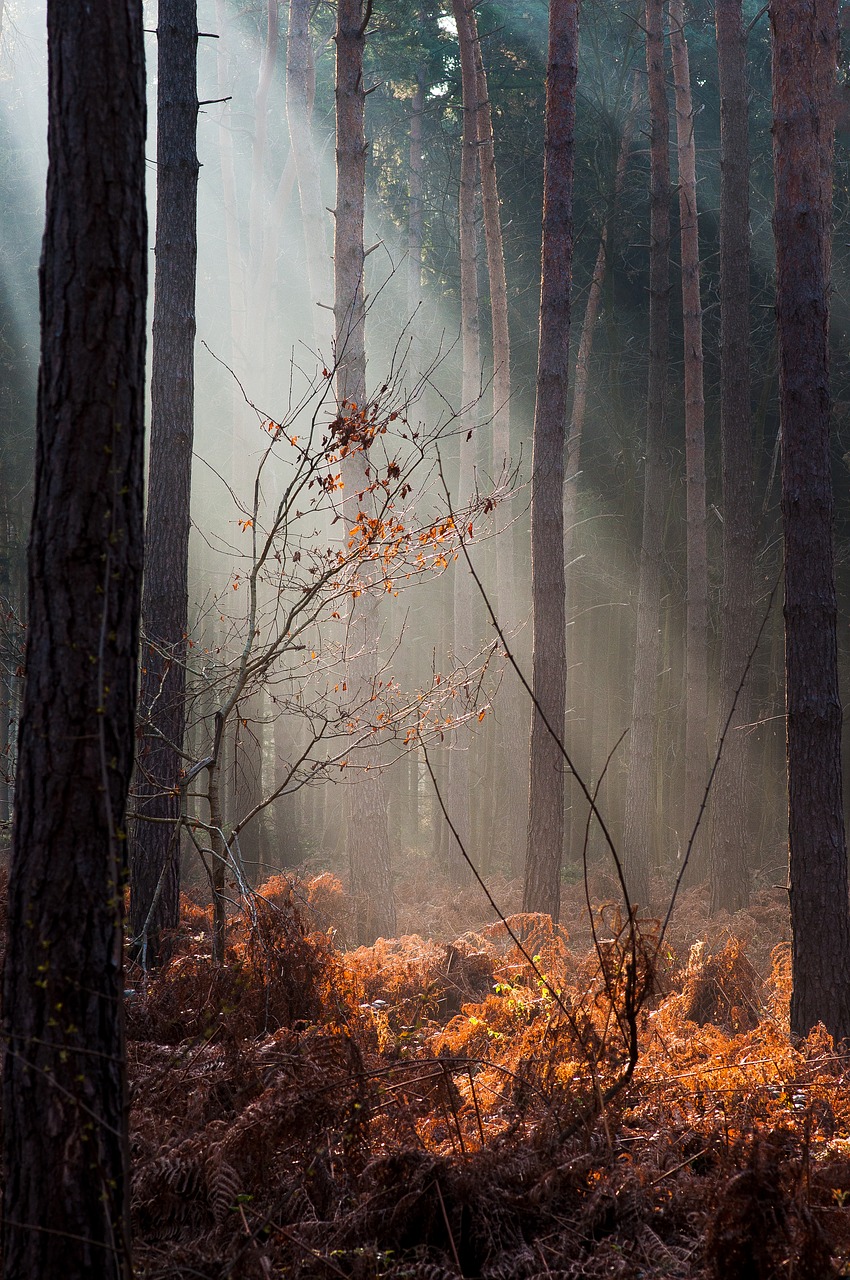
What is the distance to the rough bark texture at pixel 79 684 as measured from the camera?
252 centimetres

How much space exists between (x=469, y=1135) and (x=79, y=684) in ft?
8.03

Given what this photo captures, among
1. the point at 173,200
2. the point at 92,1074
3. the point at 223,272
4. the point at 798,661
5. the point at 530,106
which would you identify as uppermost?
the point at 530,106

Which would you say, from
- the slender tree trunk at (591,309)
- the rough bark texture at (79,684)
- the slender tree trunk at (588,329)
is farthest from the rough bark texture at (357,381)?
the slender tree trunk at (591,309)

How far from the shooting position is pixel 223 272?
23.2 m

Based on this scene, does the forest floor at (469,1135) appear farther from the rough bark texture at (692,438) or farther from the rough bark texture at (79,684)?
the rough bark texture at (692,438)

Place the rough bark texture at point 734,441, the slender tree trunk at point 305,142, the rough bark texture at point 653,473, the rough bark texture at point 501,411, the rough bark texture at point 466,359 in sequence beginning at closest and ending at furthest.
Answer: the rough bark texture at point 734,441
the rough bark texture at point 653,473
the rough bark texture at point 501,411
the rough bark texture at point 466,359
the slender tree trunk at point 305,142

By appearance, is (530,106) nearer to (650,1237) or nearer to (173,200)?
(173,200)

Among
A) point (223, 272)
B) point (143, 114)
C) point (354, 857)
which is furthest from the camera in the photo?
point (223, 272)

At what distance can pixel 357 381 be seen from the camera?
30.8 feet

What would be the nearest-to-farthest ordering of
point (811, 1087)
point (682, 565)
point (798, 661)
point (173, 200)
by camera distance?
point (811, 1087)
point (798, 661)
point (173, 200)
point (682, 565)

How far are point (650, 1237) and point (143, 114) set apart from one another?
3783 millimetres

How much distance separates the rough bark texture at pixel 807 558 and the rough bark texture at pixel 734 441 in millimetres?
6169

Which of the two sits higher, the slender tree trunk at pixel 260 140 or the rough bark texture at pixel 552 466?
the slender tree trunk at pixel 260 140

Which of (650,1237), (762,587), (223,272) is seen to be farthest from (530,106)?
(650,1237)
